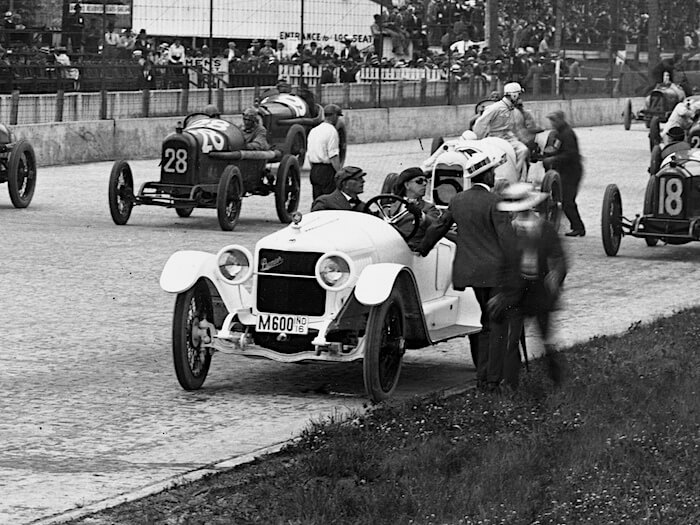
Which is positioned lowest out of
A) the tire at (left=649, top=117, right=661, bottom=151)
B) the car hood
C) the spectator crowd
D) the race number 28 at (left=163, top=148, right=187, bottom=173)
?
the car hood

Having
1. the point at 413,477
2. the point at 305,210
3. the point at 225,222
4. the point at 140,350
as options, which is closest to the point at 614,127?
the point at 305,210

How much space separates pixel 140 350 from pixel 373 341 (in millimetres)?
2521

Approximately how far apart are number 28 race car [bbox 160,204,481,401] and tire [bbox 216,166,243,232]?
8534 millimetres

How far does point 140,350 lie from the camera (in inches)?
417

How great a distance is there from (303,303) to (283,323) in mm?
170

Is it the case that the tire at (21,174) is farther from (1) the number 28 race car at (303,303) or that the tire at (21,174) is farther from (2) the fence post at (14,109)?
(1) the number 28 race car at (303,303)

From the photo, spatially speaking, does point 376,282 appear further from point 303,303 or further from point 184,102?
point 184,102

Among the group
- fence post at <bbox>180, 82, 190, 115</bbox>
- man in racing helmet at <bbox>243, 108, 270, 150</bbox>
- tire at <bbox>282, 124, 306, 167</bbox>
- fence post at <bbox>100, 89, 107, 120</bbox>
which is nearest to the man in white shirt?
man in racing helmet at <bbox>243, 108, 270, 150</bbox>

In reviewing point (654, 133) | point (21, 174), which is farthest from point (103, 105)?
point (654, 133)

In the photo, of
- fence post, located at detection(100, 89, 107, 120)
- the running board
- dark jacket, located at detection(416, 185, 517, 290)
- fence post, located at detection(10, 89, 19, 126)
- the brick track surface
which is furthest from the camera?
fence post, located at detection(100, 89, 107, 120)

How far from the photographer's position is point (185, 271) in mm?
9109

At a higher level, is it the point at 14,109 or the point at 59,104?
the point at 59,104

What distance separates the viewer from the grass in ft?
20.9

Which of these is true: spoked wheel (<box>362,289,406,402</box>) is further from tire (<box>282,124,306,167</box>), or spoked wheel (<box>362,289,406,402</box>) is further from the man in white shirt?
tire (<box>282,124,306,167</box>)
